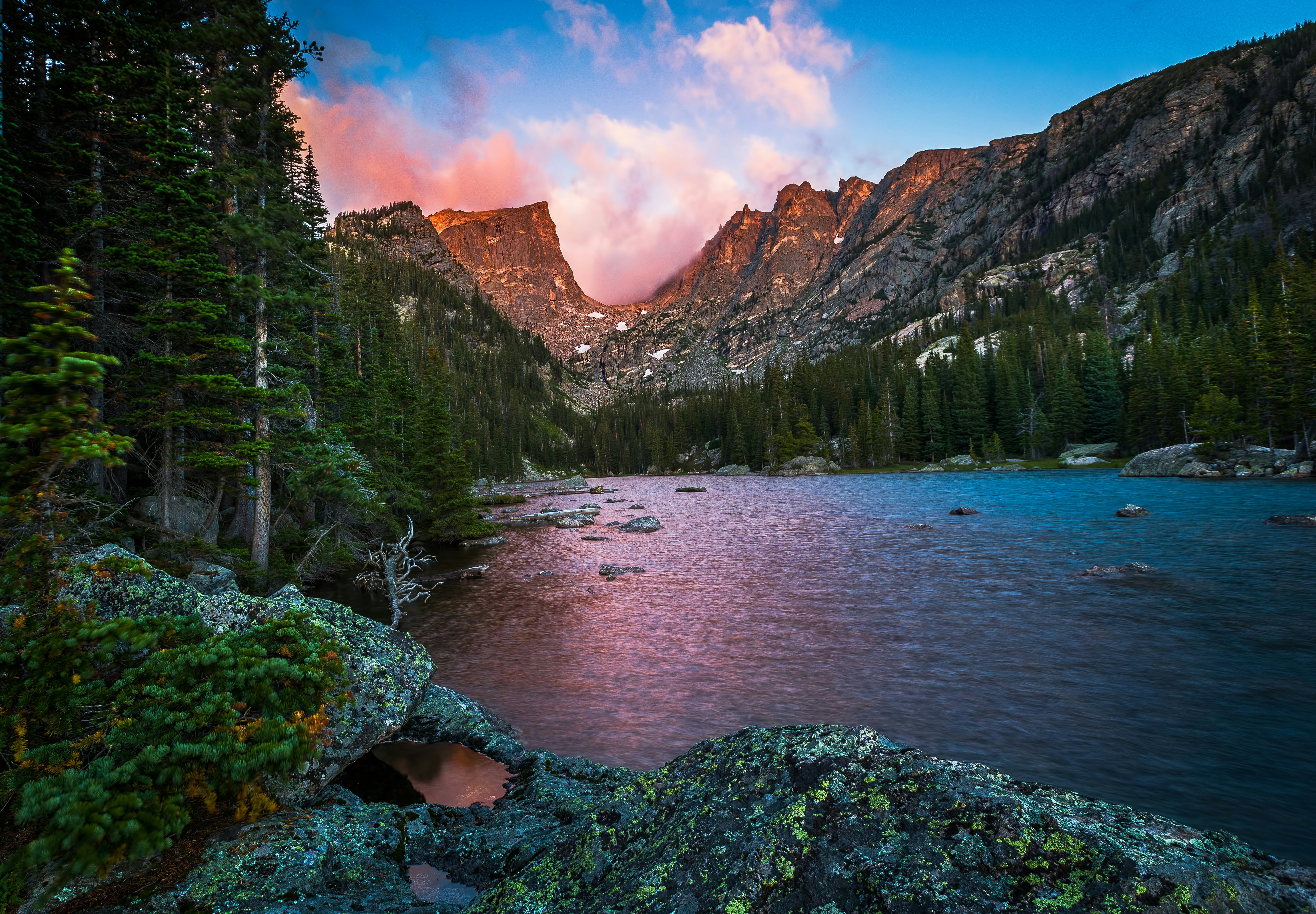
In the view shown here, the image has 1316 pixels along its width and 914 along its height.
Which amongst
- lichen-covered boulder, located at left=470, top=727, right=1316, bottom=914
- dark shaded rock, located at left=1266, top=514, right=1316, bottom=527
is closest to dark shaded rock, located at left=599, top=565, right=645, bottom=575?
lichen-covered boulder, located at left=470, top=727, right=1316, bottom=914

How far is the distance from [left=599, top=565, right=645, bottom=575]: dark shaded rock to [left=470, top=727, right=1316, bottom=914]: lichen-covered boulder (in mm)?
20431

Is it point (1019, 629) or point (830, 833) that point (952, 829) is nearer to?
point (830, 833)

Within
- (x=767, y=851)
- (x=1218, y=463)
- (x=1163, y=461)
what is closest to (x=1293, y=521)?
(x=1218, y=463)

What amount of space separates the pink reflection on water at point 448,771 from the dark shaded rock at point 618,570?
1556 centimetres

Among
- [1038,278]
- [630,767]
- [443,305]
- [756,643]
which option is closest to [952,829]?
[630,767]

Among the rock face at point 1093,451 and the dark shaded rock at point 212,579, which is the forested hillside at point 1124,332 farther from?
the dark shaded rock at point 212,579

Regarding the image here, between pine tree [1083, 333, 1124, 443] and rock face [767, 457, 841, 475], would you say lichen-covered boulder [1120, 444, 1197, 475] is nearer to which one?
pine tree [1083, 333, 1124, 443]

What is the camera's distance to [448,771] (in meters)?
8.27

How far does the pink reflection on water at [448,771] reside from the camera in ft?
24.9

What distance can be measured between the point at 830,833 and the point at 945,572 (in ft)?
71.1

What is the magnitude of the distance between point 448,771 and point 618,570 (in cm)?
Answer: 1683

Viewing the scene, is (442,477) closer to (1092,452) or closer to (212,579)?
(212,579)

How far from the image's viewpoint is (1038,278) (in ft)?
543

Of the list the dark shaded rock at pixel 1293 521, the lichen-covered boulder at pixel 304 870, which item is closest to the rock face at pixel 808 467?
Answer: the dark shaded rock at pixel 1293 521
